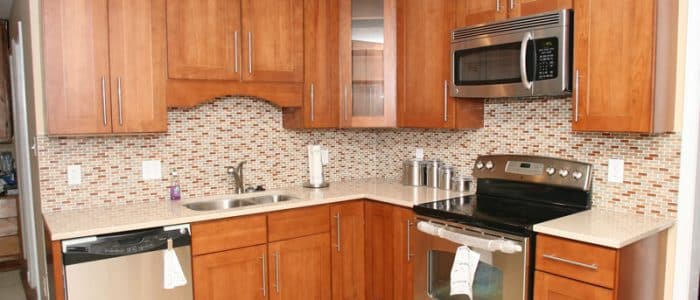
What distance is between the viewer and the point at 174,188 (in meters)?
2.88

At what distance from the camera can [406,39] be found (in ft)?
10.2

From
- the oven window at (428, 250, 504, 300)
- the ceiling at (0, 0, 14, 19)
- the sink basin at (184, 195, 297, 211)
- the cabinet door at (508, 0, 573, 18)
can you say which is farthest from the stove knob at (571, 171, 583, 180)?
the ceiling at (0, 0, 14, 19)

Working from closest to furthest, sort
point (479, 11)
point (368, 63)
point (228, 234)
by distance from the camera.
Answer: point (228, 234) < point (479, 11) < point (368, 63)

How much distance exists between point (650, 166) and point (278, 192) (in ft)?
6.98

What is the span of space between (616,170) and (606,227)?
18.8 inches

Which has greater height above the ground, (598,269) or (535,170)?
(535,170)

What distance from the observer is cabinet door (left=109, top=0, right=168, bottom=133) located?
242 cm

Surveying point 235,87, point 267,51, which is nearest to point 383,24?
point 267,51

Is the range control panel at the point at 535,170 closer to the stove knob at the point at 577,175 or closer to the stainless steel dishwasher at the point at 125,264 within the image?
the stove knob at the point at 577,175

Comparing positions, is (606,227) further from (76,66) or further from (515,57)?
(76,66)

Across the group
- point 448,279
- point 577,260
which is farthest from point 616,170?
point 448,279

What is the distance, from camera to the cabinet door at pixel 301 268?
2.70 metres

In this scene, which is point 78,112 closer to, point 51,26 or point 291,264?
point 51,26

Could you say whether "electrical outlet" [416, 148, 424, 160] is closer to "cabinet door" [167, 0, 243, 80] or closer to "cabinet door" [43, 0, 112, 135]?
"cabinet door" [167, 0, 243, 80]
